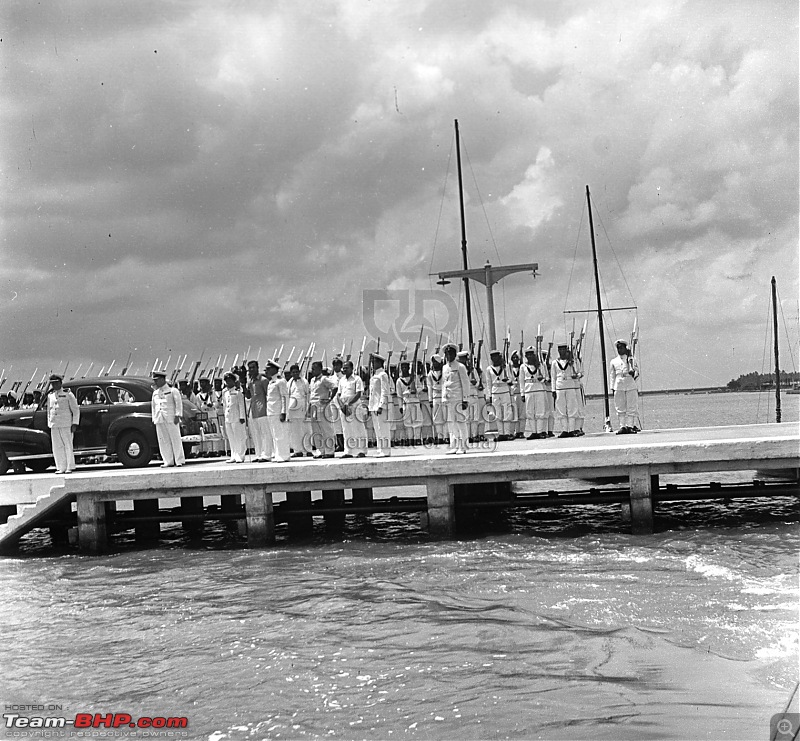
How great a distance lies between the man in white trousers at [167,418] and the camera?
14398 mm

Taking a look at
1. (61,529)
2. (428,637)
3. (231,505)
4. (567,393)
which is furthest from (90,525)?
(567,393)

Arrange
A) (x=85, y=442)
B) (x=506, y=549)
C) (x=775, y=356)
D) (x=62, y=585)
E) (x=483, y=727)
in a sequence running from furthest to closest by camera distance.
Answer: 1. (x=775, y=356)
2. (x=85, y=442)
3. (x=506, y=549)
4. (x=62, y=585)
5. (x=483, y=727)

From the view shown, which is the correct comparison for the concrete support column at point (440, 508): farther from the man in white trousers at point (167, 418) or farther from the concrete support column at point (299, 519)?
the man in white trousers at point (167, 418)

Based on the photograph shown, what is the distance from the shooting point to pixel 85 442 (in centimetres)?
1652

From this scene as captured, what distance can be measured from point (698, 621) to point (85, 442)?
1232 centimetres

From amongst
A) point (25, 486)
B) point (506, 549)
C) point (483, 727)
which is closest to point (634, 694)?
point (483, 727)

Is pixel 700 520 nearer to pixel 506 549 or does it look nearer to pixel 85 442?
pixel 506 549

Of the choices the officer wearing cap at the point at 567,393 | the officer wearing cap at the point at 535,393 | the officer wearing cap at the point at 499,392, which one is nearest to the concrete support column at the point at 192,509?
the officer wearing cap at the point at 499,392

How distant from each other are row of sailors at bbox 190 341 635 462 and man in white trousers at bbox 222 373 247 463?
0.02m

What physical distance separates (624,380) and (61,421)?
10.4m

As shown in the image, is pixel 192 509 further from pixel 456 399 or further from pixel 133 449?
pixel 456 399

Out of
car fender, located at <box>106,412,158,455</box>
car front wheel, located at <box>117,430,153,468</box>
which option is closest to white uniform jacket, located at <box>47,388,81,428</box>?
car fender, located at <box>106,412,158,455</box>

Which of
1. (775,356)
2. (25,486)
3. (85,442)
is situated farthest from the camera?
(775,356)

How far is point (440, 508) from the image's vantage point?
1321 cm
